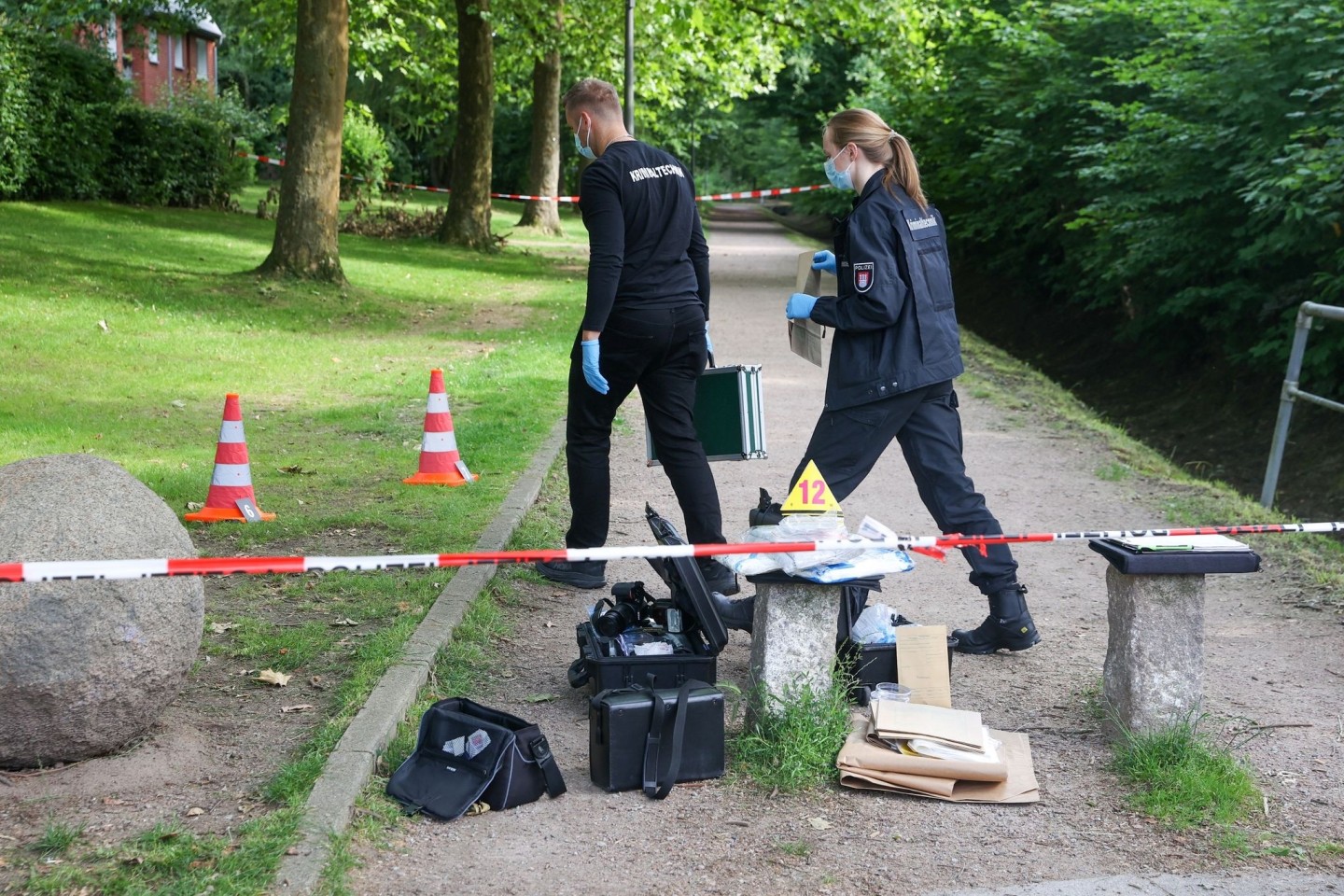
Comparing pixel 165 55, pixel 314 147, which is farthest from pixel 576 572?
pixel 165 55

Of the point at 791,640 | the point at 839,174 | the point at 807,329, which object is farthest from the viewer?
the point at 807,329

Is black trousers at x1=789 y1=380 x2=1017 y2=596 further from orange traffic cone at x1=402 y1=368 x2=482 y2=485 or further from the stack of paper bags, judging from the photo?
orange traffic cone at x1=402 y1=368 x2=482 y2=485

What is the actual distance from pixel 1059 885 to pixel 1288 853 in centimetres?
72

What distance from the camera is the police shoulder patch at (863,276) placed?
188 inches

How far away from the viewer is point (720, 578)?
590cm

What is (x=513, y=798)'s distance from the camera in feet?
12.8

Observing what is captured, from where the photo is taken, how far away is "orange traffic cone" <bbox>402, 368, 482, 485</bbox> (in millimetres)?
7797

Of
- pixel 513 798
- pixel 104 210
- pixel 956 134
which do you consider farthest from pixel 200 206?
pixel 513 798

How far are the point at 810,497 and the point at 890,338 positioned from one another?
0.81 metres

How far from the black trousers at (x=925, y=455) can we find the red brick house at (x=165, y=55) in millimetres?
35889

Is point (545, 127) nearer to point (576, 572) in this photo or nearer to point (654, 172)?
point (576, 572)

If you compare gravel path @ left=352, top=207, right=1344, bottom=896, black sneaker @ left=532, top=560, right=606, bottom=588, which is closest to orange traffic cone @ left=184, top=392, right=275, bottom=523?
black sneaker @ left=532, top=560, right=606, bottom=588

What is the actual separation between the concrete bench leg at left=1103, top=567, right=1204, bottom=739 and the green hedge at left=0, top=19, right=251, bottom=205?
2241cm

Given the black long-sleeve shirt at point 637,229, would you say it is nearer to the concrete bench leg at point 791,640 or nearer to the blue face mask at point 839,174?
the blue face mask at point 839,174
